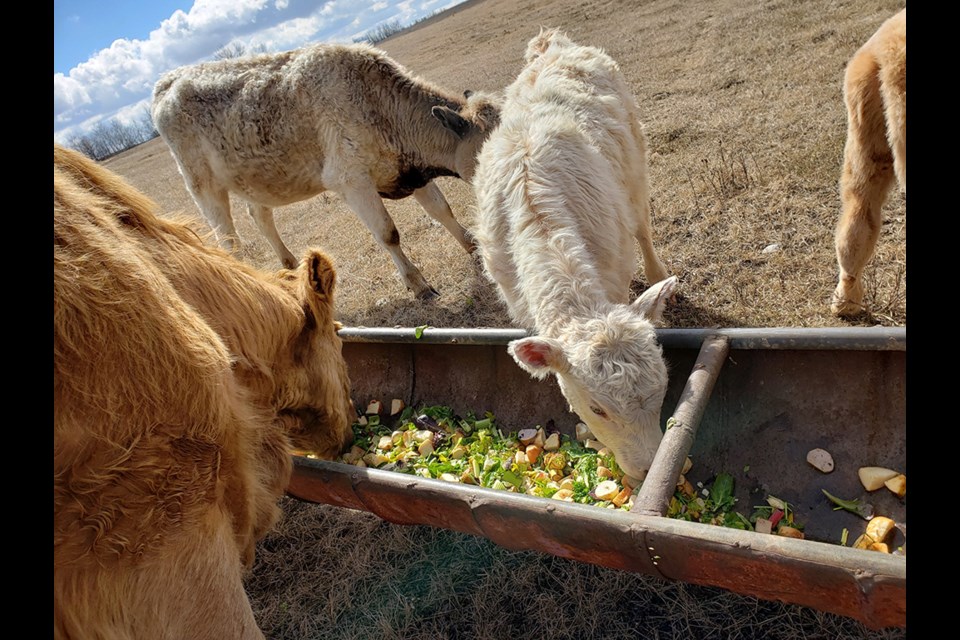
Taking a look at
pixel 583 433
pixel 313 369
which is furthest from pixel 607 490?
pixel 313 369

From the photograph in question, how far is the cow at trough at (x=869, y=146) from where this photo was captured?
313 cm

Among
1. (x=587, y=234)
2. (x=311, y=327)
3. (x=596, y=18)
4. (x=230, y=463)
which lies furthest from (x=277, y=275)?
(x=596, y=18)

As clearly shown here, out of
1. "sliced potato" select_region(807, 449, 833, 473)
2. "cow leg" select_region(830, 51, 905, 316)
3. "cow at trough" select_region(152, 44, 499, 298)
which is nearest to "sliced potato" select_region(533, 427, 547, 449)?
"sliced potato" select_region(807, 449, 833, 473)

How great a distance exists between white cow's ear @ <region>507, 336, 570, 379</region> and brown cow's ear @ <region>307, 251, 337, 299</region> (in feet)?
3.60

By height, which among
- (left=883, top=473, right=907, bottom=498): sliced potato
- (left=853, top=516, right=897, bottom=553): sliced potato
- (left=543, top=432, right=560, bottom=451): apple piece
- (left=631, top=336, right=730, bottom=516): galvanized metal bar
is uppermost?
(left=631, top=336, right=730, bottom=516): galvanized metal bar

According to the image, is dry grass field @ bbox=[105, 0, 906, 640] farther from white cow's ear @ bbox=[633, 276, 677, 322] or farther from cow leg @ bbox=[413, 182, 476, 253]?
white cow's ear @ bbox=[633, 276, 677, 322]

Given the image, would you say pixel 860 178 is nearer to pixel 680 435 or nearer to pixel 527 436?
pixel 680 435

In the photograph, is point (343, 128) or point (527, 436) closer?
point (527, 436)

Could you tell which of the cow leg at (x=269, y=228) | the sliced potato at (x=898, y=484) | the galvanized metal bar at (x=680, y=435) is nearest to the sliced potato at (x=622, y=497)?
the galvanized metal bar at (x=680, y=435)

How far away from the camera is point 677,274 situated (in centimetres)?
522

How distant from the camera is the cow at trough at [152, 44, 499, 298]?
6.57 metres

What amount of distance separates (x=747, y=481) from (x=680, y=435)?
0.86 m
